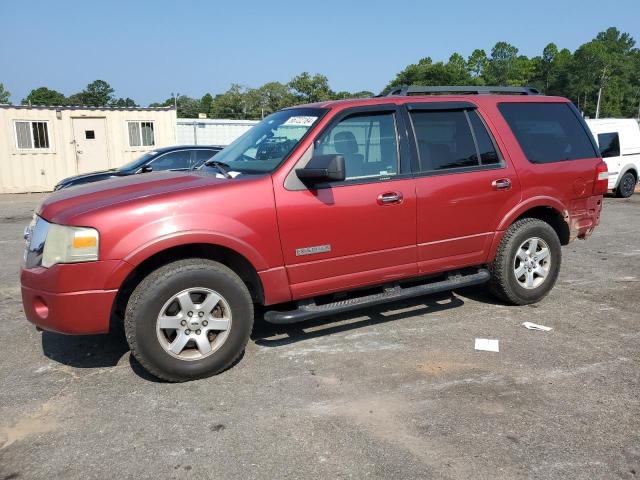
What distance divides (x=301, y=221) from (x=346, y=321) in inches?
53.3

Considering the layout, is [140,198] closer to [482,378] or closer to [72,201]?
[72,201]

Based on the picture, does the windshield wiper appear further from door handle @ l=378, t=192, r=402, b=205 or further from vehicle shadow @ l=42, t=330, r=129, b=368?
vehicle shadow @ l=42, t=330, r=129, b=368

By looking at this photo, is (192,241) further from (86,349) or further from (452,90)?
(452,90)

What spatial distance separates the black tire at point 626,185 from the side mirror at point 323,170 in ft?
43.9

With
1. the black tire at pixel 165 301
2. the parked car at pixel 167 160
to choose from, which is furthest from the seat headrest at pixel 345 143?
the parked car at pixel 167 160

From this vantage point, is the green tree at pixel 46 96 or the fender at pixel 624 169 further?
the green tree at pixel 46 96

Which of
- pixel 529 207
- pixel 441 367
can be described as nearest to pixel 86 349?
pixel 441 367

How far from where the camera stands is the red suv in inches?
137

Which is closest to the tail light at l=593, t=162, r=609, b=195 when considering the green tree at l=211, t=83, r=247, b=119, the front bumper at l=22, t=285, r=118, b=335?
the front bumper at l=22, t=285, r=118, b=335

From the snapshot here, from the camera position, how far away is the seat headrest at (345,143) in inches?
166

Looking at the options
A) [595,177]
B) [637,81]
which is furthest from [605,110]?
[595,177]

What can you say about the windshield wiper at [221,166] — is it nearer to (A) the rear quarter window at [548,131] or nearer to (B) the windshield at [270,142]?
(B) the windshield at [270,142]

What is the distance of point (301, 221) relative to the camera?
392cm

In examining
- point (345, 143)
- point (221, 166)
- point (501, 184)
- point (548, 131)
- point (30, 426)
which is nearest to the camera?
point (30, 426)
